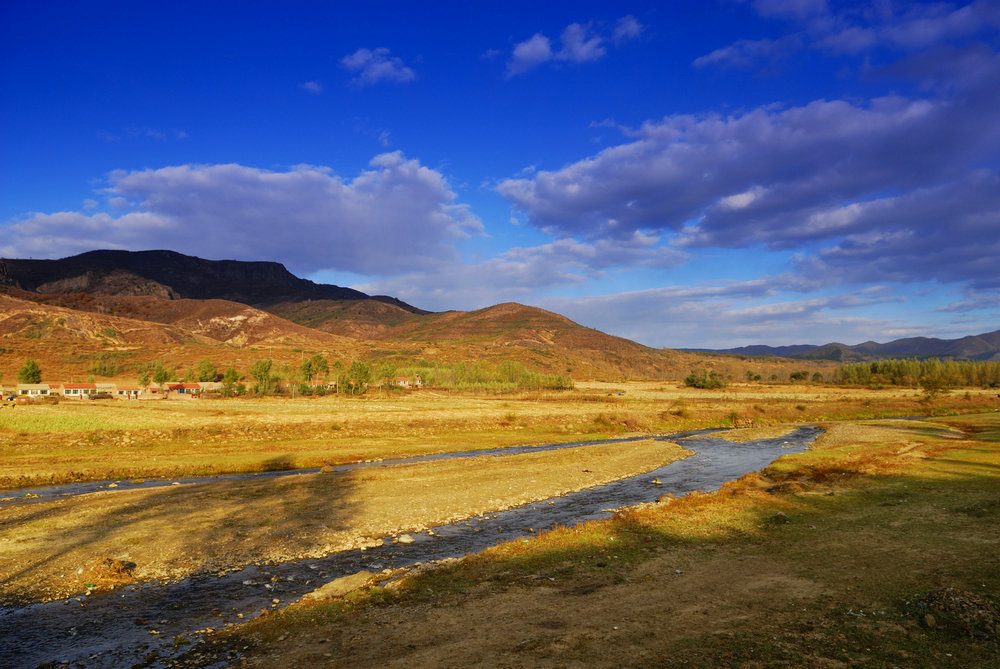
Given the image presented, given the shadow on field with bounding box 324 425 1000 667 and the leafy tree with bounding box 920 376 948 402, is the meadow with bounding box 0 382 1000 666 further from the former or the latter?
the leafy tree with bounding box 920 376 948 402

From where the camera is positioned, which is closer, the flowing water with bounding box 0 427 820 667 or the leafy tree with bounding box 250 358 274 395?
the flowing water with bounding box 0 427 820 667

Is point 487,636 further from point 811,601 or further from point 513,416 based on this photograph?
point 513,416

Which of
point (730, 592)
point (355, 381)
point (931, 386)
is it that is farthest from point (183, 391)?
point (931, 386)

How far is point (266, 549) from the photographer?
2117 cm

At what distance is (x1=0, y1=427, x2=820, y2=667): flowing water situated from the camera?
13.0 meters

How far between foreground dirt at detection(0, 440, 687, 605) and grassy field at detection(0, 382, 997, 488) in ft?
34.7

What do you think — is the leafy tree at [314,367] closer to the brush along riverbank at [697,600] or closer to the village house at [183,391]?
the village house at [183,391]

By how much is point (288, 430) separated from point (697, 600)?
59.1 m

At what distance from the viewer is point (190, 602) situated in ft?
52.7

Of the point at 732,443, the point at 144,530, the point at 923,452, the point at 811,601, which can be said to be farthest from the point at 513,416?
the point at 811,601

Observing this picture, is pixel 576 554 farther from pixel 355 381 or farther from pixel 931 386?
pixel 931 386

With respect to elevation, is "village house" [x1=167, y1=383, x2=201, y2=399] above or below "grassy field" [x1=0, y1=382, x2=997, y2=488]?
below

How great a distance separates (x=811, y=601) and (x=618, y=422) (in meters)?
65.1

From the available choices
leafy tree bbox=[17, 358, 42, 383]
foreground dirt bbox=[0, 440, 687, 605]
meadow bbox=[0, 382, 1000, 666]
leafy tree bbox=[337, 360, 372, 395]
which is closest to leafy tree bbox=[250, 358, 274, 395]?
leafy tree bbox=[337, 360, 372, 395]
